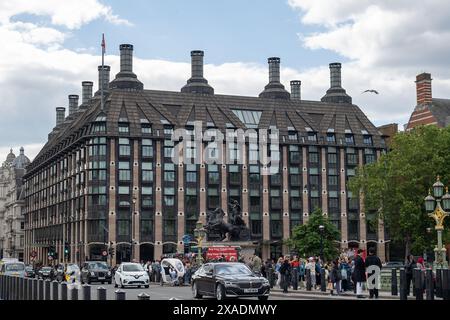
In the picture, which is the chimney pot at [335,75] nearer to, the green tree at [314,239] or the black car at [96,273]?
the green tree at [314,239]

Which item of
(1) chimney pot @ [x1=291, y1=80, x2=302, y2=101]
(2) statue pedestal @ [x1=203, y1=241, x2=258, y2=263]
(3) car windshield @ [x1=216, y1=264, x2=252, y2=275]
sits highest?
(1) chimney pot @ [x1=291, y1=80, x2=302, y2=101]

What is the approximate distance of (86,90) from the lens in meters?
130

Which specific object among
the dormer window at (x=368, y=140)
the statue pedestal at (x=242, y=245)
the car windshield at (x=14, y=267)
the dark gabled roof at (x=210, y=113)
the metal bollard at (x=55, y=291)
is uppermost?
the dark gabled roof at (x=210, y=113)

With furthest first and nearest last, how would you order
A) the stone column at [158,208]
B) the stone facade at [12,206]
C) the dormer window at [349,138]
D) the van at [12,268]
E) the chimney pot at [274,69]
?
1. the stone facade at [12,206]
2. the chimney pot at [274,69]
3. the dormer window at [349,138]
4. the stone column at [158,208]
5. the van at [12,268]

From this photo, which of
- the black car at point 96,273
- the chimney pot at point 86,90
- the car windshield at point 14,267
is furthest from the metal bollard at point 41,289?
the chimney pot at point 86,90

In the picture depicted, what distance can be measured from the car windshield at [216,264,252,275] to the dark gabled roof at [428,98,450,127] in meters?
70.5

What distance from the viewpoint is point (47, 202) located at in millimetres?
126500

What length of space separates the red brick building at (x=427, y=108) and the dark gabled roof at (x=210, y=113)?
14.6m

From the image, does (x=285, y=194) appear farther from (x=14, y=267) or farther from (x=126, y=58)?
(x=14, y=267)

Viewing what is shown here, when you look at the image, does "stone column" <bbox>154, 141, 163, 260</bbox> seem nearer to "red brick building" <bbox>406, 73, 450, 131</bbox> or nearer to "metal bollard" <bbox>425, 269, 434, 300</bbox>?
"red brick building" <bbox>406, 73, 450, 131</bbox>

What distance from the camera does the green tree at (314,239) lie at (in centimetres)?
8925

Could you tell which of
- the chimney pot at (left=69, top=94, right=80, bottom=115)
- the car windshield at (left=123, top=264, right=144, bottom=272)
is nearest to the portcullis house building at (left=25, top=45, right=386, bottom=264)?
the chimney pot at (left=69, top=94, right=80, bottom=115)

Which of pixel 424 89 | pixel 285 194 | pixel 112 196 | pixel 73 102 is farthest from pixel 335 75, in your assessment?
pixel 73 102

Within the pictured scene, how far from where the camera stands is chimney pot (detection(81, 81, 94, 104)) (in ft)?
421
